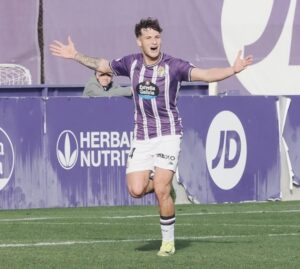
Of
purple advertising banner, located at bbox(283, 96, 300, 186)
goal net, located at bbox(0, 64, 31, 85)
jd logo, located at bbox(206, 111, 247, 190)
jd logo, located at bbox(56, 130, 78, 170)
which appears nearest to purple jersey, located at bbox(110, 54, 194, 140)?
jd logo, located at bbox(56, 130, 78, 170)

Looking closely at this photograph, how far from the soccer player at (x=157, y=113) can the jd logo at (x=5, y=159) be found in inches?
243

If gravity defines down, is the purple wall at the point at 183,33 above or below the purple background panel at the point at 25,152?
above

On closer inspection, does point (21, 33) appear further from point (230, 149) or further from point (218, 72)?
point (218, 72)

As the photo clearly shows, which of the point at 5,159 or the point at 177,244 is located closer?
the point at 177,244

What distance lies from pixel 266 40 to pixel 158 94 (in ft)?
49.6

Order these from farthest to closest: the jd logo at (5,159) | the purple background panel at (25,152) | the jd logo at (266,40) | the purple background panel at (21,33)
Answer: the jd logo at (266,40) < the purple background panel at (21,33) < the purple background panel at (25,152) < the jd logo at (5,159)

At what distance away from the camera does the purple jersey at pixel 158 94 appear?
10.5 meters

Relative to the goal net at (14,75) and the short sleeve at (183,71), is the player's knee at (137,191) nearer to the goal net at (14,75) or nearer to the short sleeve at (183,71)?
the short sleeve at (183,71)

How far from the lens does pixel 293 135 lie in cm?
1825

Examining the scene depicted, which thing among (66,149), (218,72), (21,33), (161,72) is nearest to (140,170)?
(161,72)

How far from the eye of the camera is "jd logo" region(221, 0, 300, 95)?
81.9ft

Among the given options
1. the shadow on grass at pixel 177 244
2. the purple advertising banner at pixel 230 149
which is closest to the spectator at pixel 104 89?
the purple advertising banner at pixel 230 149

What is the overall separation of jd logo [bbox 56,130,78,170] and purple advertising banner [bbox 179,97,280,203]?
5.29 ft

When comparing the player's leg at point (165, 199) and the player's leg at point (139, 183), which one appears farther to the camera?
the player's leg at point (139, 183)
